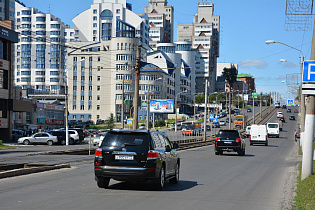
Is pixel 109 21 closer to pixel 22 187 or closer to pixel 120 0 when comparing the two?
pixel 120 0

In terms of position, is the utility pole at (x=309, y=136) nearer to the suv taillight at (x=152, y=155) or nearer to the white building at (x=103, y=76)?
the suv taillight at (x=152, y=155)

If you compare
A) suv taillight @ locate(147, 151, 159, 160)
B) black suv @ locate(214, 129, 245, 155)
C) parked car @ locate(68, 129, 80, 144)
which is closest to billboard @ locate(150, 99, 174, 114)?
parked car @ locate(68, 129, 80, 144)

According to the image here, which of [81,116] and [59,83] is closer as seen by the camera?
[81,116]

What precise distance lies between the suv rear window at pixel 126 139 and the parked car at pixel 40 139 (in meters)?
40.8

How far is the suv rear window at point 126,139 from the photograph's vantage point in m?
12.6

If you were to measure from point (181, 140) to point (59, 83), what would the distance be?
11336cm

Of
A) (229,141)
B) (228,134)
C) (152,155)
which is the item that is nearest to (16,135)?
(228,134)

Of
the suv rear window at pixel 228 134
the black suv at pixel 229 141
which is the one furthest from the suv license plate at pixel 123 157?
the suv rear window at pixel 228 134

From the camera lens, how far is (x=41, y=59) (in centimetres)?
16600

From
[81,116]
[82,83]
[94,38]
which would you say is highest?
[94,38]

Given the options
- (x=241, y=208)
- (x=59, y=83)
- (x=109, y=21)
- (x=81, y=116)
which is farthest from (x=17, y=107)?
(x=59, y=83)

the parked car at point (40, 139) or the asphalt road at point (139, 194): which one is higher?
the asphalt road at point (139, 194)

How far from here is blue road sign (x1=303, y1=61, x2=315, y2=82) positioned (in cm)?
1395

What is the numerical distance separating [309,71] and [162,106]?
2378 inches
